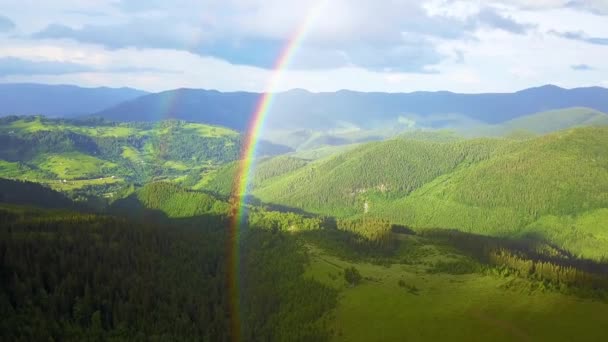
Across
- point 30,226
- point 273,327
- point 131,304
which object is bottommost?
point 273,327

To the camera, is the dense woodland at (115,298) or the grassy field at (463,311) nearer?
the dense woodland at (115,298)

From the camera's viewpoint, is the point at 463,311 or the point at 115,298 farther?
the point at 463,311

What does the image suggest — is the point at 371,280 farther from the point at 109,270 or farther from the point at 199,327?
the point at 109,270

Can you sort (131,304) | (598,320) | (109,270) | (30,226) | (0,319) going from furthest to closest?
(30,226) → (109,270) → (131,304) → (598,320) → (0,319)

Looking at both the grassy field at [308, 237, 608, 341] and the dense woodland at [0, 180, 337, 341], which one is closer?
the dense woodland at [0, 180, 337, 341]

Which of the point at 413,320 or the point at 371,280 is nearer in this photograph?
the point at 413,320

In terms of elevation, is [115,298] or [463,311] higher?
[115,298]

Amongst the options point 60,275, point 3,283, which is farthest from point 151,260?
point 3,283

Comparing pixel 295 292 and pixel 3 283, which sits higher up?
pixel 3 283
